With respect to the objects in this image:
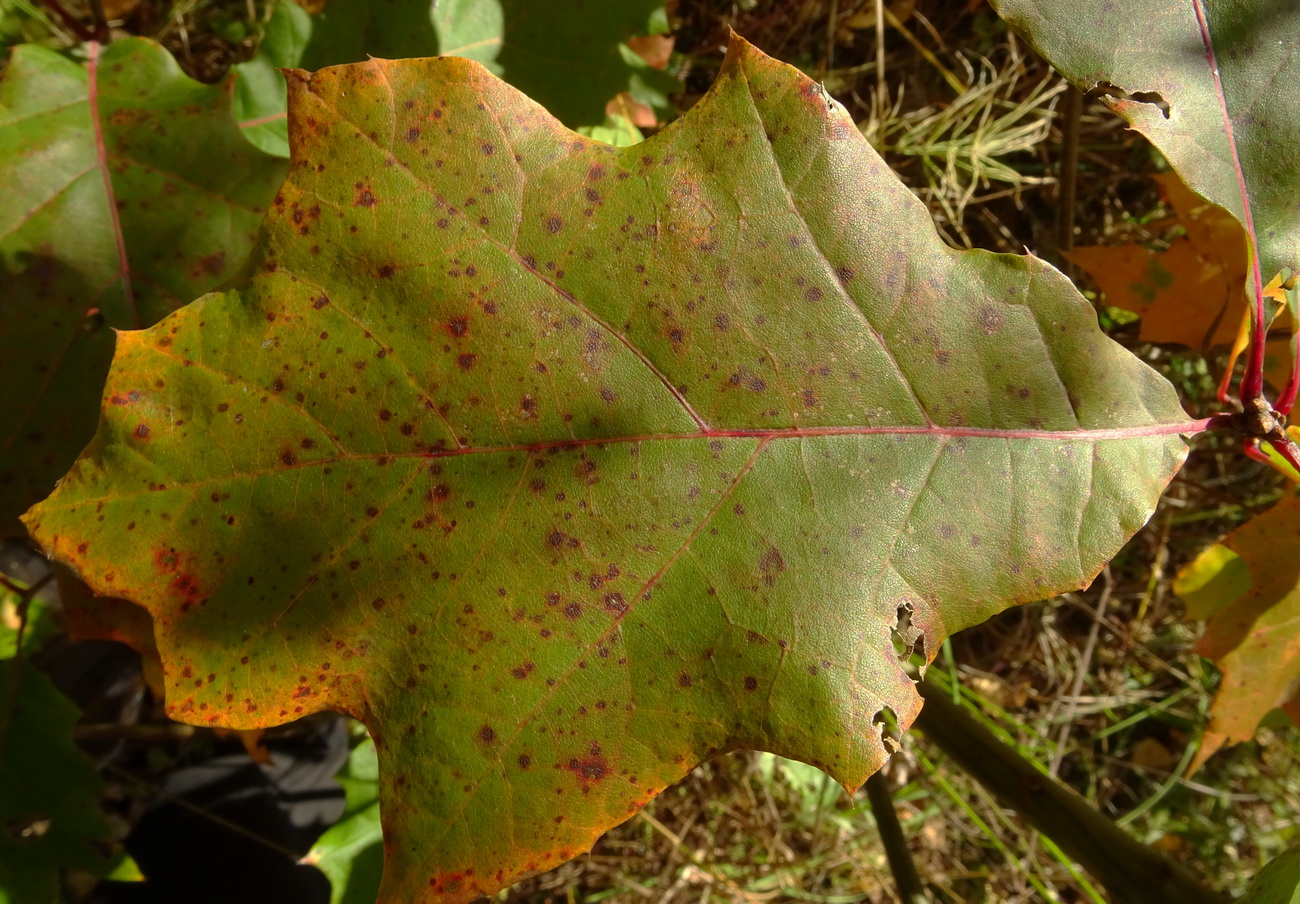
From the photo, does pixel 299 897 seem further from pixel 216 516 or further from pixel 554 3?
pixel 554 3

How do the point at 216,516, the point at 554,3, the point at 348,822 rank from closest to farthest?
the point at 216,516 < the point at 554,3 < the point at 348,822

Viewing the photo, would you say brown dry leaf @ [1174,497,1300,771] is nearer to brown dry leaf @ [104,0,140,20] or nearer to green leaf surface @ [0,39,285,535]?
green leaf surface @ [0,39,285,535]

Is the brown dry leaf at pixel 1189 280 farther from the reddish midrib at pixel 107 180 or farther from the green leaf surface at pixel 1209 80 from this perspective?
the reddish midrib at pixel 107 180

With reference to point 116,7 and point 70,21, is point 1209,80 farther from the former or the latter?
point 116,7

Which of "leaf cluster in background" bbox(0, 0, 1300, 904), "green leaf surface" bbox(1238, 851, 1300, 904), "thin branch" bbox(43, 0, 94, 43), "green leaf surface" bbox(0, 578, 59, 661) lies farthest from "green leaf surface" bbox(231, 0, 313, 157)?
"green leaf surface" bbox(1238, 851, 1300, 904)

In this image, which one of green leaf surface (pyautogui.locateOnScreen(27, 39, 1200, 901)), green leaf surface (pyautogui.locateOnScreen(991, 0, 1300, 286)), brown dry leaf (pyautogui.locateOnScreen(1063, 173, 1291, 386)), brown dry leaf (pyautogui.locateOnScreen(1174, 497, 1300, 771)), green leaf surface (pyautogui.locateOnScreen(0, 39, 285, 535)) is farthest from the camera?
brown dry leaf (pyautogui.locateOnScreen(1063, 173, 1291, 386))

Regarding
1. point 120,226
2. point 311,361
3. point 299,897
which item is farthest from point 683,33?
point 299,897

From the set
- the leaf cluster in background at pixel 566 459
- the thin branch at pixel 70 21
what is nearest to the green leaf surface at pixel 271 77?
the thin branch at pixel 70 21
